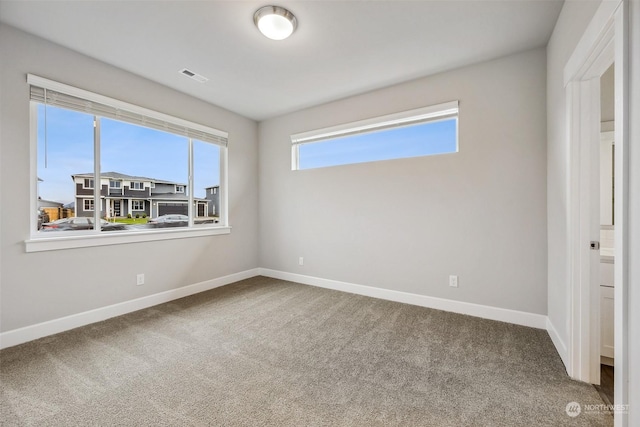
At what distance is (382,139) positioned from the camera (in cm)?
342

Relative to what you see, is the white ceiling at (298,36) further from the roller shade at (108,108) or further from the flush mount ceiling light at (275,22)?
the roller shade at (108,108)

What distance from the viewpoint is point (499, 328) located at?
8.23ft

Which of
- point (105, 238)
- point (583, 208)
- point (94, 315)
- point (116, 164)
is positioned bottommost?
point (94, 315)

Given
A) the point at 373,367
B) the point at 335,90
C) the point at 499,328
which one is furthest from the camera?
the point at 335,90

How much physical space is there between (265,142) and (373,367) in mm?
3746

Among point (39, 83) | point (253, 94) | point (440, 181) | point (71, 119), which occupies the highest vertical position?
point (253, 94)

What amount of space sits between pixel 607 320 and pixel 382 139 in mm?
2704

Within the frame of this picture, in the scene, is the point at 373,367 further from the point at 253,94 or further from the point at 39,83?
the point at 39,83

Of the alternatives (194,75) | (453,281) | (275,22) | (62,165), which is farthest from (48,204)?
(453,281)

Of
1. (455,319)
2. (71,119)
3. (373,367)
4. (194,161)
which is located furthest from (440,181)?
(71,119)

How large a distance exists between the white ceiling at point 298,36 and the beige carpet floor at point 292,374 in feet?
8.91

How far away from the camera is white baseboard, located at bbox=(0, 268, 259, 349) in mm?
2205

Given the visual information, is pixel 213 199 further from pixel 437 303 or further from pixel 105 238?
pixel 437 303

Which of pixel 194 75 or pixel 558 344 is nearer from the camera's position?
pixel 558 344
